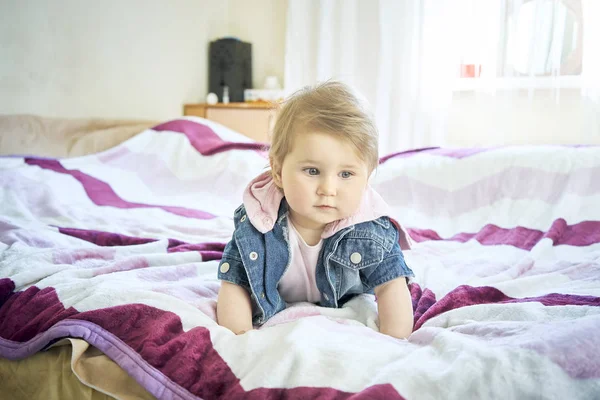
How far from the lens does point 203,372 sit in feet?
2.68

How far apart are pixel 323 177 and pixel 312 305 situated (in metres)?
0.28

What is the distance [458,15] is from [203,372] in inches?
94.1

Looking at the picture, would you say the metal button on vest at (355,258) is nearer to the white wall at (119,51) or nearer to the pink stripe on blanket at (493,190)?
the pink stripe on blanket at (493,190)

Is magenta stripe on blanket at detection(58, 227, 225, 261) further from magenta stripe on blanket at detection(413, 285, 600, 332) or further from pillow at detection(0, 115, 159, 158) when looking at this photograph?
pillow at detection(0, 115, 159, 158)

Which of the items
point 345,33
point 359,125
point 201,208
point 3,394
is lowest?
point 3,394

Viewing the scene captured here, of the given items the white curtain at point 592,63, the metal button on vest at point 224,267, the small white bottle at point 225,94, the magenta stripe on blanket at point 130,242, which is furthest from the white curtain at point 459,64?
the metal button on vest at point 224,267

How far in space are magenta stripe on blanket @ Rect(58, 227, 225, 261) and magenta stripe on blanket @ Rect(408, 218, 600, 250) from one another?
583 millimetres

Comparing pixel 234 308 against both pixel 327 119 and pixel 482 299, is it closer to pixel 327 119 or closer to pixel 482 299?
pixel 327 119

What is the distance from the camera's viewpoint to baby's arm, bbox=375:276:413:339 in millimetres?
968

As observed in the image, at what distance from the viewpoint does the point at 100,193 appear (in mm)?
2055

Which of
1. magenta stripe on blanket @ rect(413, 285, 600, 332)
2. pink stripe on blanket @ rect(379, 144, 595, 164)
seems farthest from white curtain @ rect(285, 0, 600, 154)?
magenta stripe on blanket @ rect(413, 285, 600, 332)

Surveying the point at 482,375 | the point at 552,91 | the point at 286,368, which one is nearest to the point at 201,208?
the point at 286,368

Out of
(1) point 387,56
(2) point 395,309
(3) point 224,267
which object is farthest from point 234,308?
(1) point 387,56

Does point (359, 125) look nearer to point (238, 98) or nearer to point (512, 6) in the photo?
point (512, 6)
